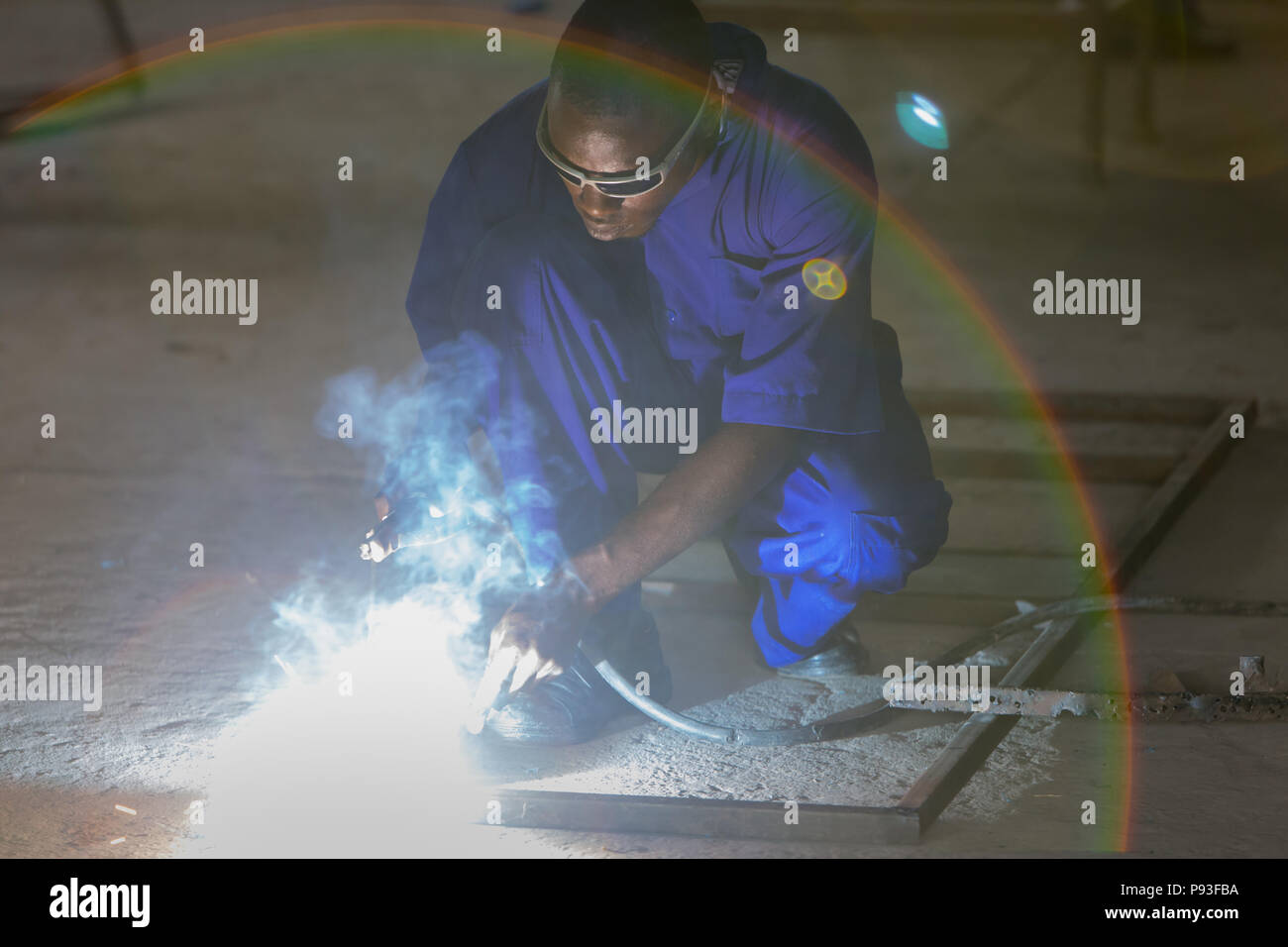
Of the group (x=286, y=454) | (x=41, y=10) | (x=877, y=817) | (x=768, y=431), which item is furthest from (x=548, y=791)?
(x=41, y=10)

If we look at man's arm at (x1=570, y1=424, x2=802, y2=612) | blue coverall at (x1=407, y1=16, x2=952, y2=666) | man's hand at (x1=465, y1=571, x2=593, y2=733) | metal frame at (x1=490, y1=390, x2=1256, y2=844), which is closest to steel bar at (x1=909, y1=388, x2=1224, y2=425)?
metal frame at (x1=490, y1=390, x2=1256, y2=844)

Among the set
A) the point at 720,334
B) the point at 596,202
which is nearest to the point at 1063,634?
the point at 720,334

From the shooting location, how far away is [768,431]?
2234 mm

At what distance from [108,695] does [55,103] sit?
6853mm

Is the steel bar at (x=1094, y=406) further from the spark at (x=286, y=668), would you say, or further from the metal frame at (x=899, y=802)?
the spark at (x=286, y=668)

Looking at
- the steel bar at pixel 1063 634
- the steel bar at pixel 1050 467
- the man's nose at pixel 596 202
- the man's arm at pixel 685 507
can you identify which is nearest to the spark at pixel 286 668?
the man's arm at pixel 685 507

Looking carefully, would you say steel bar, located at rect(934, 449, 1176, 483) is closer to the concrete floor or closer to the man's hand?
the concrete floor

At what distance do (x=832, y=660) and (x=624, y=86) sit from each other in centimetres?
113

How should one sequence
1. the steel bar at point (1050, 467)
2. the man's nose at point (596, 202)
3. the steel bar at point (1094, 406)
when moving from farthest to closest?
the steel bar at point (1094, 406) < the steel bar at point (1050, 467) < the man's nose at point (596, 202)

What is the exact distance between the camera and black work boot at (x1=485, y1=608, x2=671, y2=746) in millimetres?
2355

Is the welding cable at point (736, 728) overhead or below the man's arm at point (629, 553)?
below

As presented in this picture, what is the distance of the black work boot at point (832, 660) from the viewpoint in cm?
264

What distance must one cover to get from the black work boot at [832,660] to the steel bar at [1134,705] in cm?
26

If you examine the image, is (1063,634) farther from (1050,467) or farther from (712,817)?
(1050,467)
